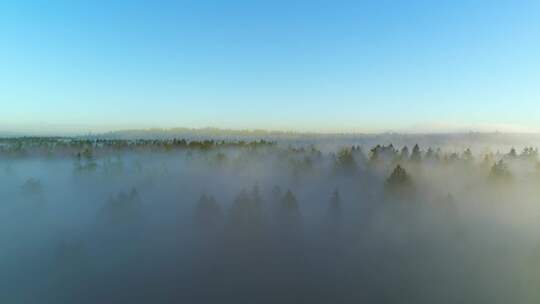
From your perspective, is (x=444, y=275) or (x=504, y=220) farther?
(x=504, y=220)

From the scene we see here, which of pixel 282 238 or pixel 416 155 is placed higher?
pixel 416 155

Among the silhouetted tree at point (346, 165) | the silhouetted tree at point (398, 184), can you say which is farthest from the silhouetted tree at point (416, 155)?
the silhouetted tree at point (398, 184)

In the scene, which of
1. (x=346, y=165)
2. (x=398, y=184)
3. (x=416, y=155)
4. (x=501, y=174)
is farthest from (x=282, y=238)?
(x=416, y=155)

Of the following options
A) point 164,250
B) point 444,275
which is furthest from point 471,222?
point 164,250

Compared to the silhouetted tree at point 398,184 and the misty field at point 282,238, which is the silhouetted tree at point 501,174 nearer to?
the misty field at point 282,238

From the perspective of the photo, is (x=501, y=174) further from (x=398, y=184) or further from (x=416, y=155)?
(x=416, y=155)

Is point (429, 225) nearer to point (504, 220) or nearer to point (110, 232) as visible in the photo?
point (504, 220)

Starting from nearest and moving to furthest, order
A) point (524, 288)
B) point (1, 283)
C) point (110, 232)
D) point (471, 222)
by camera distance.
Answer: point (524, 288), point (1, 283), point (110, 232), point (471, 222)

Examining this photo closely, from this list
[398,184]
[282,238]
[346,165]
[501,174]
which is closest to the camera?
[282,238]

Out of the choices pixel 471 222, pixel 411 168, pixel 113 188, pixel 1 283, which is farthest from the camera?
pixel 411 168
